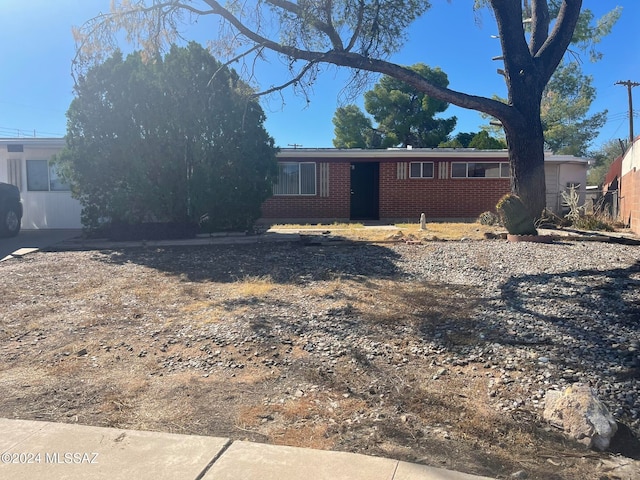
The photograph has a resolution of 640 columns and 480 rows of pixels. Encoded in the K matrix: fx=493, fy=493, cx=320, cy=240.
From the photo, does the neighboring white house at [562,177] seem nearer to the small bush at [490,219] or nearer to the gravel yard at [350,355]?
the small bush at [490,219]

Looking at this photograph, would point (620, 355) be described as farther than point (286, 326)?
No

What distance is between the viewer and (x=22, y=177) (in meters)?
15.7

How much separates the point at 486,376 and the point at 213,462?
2.32 meters

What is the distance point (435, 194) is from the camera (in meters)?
18.4

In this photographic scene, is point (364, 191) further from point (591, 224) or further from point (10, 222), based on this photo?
point (10, 222)

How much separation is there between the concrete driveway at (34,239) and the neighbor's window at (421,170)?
11.6m

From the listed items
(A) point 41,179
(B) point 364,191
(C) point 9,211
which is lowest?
(C) point 9,211

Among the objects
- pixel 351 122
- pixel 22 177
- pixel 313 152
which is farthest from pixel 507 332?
pixel 351 122

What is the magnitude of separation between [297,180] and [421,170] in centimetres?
464

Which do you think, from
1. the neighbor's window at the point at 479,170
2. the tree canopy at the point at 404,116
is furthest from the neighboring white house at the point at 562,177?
the tree canopy at the point at 404,116

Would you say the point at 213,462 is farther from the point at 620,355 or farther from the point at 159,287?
the point at 159,287

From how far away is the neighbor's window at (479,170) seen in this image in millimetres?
18391

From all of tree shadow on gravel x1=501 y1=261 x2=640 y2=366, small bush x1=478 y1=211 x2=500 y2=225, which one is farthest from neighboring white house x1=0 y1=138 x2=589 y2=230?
tree shadow on gravel x1=501 y1=261 x2=640 y2=366

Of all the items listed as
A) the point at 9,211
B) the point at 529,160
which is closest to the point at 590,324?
the point at 529,160
